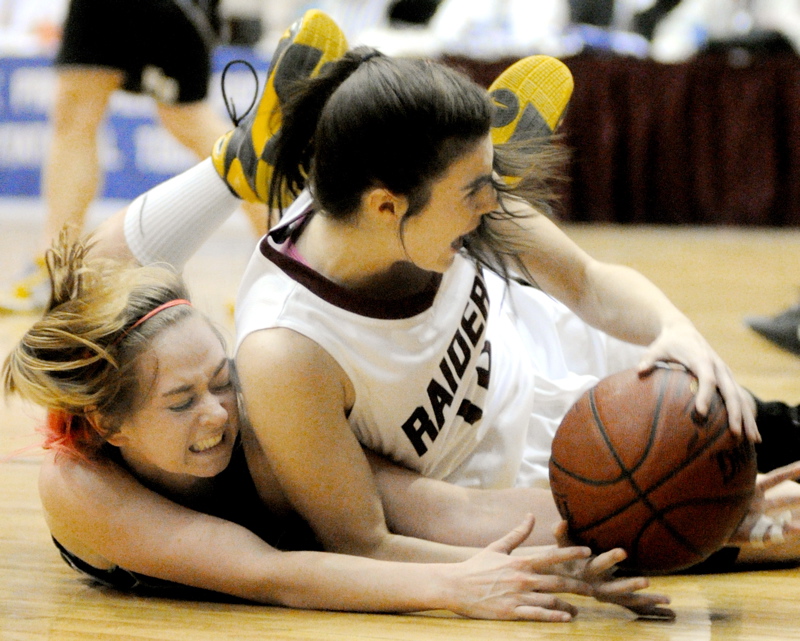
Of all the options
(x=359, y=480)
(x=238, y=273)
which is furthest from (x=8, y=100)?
(x=359, y=480)

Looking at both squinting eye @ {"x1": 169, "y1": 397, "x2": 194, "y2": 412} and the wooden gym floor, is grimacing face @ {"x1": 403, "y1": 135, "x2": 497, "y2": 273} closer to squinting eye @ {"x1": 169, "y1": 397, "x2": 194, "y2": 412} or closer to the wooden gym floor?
squinting eye @ {"x1": 169, "y1": 397, "x2": 194, "y2": 412}

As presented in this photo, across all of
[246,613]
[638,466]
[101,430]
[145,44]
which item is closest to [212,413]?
[101,430]

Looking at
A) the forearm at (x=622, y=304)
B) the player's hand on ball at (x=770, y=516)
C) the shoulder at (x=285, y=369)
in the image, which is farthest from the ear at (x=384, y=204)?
the player's hand on ball at (x=770, y=516)

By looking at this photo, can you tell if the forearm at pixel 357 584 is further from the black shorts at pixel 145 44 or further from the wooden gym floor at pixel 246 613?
the black shorts at pixel 145 44

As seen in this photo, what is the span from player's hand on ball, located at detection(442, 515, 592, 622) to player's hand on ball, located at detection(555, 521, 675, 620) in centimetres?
1

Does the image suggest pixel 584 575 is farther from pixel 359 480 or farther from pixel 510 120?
pixel 510 120

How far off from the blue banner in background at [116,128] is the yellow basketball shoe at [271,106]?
3805mm

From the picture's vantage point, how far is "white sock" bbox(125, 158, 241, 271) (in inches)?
82.4

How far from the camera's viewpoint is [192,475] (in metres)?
1.52

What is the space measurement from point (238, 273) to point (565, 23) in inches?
108

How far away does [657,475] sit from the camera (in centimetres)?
131

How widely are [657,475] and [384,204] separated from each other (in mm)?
513

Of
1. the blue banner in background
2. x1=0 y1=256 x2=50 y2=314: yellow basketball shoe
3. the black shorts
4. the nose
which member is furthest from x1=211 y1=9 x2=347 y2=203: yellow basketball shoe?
the blue banner in background

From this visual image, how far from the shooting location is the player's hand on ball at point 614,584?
1.33 m
